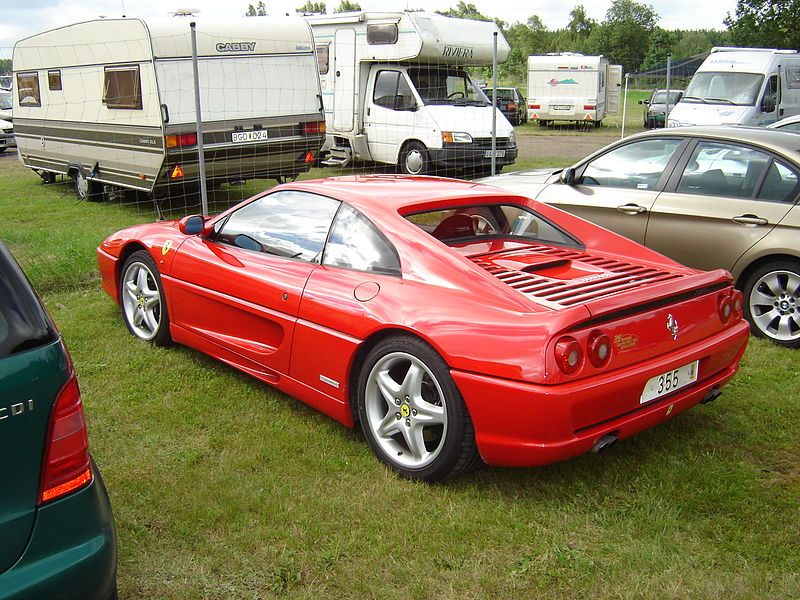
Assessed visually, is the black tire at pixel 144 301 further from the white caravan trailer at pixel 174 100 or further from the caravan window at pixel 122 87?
the caravan window at pixel 122 87

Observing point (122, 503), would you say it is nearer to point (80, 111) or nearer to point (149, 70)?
point (149, 70)

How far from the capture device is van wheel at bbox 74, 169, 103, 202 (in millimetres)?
12742

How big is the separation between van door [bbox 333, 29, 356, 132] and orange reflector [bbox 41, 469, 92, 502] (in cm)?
1304

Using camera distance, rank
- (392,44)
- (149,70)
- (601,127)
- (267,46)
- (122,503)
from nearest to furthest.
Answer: (122,503), (149,70), (267,46), (392,44), (601,127)

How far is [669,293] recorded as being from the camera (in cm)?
374

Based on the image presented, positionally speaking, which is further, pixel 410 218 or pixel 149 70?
pixel 149 70

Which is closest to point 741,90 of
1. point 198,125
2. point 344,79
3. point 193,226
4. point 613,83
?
point 344,79

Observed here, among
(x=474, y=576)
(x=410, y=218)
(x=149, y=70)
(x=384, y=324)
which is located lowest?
(x=474, y=576)

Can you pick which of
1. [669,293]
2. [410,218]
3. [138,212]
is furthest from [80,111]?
[669,293]

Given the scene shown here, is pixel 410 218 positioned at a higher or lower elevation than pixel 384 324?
higher

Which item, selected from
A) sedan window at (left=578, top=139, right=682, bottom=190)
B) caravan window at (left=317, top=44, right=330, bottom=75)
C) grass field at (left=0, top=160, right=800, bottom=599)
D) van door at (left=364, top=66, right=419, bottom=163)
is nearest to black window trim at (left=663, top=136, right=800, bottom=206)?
sedan window at (left=578, top=139, right=682, bottom=190)

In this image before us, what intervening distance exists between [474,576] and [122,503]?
5.43 ft

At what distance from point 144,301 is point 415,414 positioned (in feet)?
8.89

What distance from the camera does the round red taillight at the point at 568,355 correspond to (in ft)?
10.7
